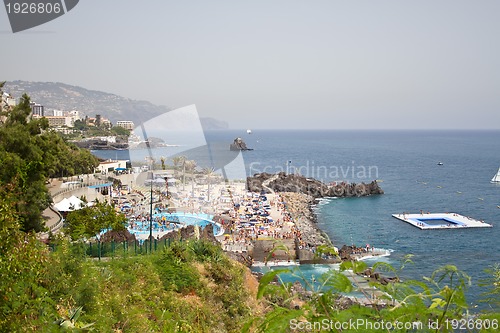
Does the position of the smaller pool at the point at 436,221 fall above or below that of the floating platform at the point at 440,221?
below

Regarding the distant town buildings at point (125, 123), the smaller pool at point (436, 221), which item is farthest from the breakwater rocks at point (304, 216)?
the distant town buildings at point (125, 123)

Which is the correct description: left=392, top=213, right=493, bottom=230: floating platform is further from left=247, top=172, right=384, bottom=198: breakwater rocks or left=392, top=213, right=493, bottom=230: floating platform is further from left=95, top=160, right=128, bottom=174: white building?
left=95, top=160, right=128, bottom=174: white building

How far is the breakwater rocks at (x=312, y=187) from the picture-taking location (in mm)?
42438

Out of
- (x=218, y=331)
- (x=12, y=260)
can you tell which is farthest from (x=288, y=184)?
(x=12, y=260)

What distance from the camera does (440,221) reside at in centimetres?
3084

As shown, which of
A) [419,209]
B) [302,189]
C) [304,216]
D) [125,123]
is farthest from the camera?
[125,123]

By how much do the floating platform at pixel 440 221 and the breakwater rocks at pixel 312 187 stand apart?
397 inches

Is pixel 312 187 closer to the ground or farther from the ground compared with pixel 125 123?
closer to the ground

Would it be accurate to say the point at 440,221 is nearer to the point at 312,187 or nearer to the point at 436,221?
the point at 436,221

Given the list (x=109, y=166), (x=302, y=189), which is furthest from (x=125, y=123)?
(x=302, y=189)

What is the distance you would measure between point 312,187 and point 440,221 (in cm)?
1519

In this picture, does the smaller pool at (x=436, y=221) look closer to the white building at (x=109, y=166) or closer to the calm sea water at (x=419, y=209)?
the calm sea water at (x=419, y=209)

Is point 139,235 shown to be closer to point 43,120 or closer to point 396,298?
point 43,120

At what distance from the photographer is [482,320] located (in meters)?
1.10
